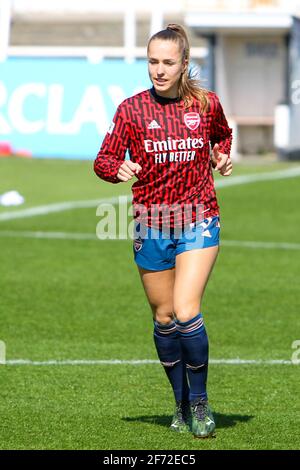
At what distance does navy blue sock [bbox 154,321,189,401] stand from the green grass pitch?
273 mm

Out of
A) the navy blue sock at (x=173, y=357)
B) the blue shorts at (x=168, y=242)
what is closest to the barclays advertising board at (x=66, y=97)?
the navy blue sock at (x=173, y=357)

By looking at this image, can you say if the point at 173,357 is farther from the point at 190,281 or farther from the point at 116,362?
the point at 116,362

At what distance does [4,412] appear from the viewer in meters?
8.42

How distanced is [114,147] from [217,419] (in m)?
1.78

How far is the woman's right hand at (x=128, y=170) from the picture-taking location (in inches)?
299

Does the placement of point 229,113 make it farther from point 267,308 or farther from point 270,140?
point 267,308

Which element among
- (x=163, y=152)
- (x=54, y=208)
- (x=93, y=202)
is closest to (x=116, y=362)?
(x=163, y=152)

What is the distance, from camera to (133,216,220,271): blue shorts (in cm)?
776

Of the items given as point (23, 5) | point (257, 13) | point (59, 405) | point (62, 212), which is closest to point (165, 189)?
point (59, 405)

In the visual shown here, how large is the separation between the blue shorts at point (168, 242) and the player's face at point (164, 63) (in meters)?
0.80

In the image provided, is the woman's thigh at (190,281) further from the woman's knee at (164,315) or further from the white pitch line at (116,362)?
the white pitch line at (116,362)

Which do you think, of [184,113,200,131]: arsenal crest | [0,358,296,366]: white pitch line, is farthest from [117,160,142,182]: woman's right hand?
[0,358,296,366]: white pitch line

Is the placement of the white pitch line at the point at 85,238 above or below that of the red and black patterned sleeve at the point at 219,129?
below

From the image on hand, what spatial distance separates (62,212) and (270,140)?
17.7 m
